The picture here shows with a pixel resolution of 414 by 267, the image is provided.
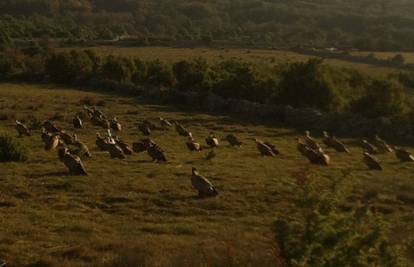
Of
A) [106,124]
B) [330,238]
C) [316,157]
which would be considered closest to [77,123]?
[106,124]

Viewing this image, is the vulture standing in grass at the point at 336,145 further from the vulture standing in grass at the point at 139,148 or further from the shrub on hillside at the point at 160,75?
the shrub on hillside at the point at 160,75

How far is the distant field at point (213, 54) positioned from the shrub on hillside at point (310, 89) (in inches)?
1055

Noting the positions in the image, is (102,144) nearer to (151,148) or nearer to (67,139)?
(67,139)

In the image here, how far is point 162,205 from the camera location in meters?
16.7

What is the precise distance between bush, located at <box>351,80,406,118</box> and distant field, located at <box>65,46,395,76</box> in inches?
1142

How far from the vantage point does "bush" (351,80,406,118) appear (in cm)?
4216

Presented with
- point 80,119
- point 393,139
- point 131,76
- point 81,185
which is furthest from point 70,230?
point 131,76

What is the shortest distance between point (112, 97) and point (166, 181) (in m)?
30.4

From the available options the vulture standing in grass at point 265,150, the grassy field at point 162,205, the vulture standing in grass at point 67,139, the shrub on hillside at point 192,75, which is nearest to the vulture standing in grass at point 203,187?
the grassy field at point 162,205

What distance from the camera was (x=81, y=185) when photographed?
60.4 ft

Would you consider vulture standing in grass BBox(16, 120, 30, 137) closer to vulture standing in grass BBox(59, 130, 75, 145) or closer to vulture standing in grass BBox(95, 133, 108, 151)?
vulture standing in grass BBox(59, 130, 75, 145)

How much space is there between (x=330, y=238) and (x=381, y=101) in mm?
35897

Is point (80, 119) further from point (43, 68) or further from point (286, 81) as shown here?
point (43, 68)

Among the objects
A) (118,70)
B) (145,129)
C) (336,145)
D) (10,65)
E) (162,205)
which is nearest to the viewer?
(162,205)
